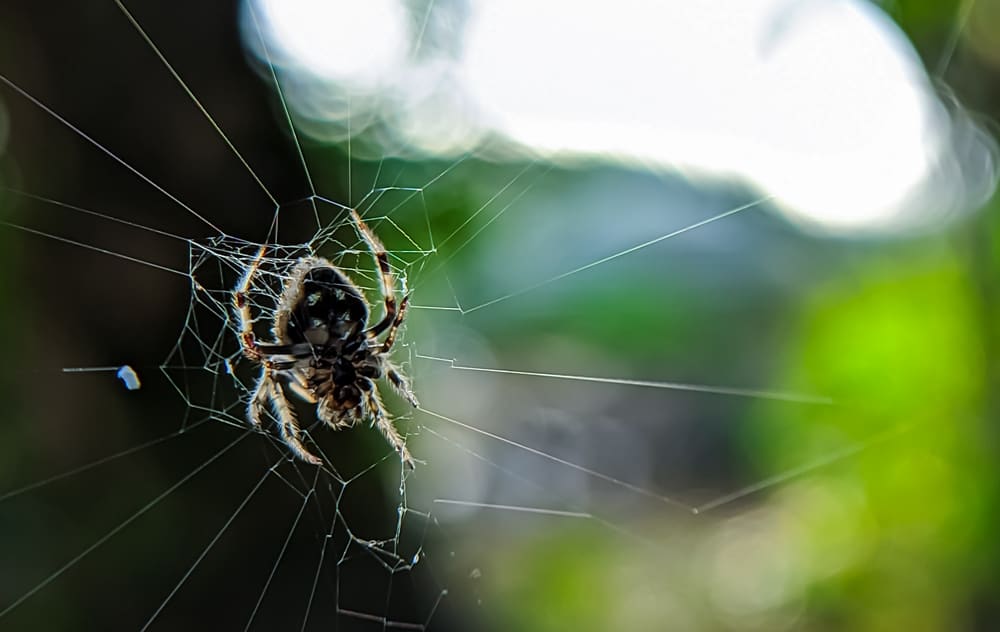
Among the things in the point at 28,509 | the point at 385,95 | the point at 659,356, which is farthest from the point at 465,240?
the point at 659,356

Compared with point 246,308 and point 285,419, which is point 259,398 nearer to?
point 285,419

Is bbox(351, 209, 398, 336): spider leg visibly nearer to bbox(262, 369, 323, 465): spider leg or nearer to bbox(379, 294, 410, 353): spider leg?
bbox(379, 294, 410, 353): spider leg

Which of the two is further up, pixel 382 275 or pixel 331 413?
pixel 382 275

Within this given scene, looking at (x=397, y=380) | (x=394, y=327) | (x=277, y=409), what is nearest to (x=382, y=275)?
(x=394, y=327)

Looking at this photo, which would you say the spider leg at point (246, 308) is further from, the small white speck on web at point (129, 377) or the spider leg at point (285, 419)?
the small white speck on web at point (129, 377)

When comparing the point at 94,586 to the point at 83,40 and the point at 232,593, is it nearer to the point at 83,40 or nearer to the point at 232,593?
the point at 232,593

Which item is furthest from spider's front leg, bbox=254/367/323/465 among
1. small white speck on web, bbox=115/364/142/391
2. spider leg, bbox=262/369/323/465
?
small white speck on web, bbox=115/364/142/391
